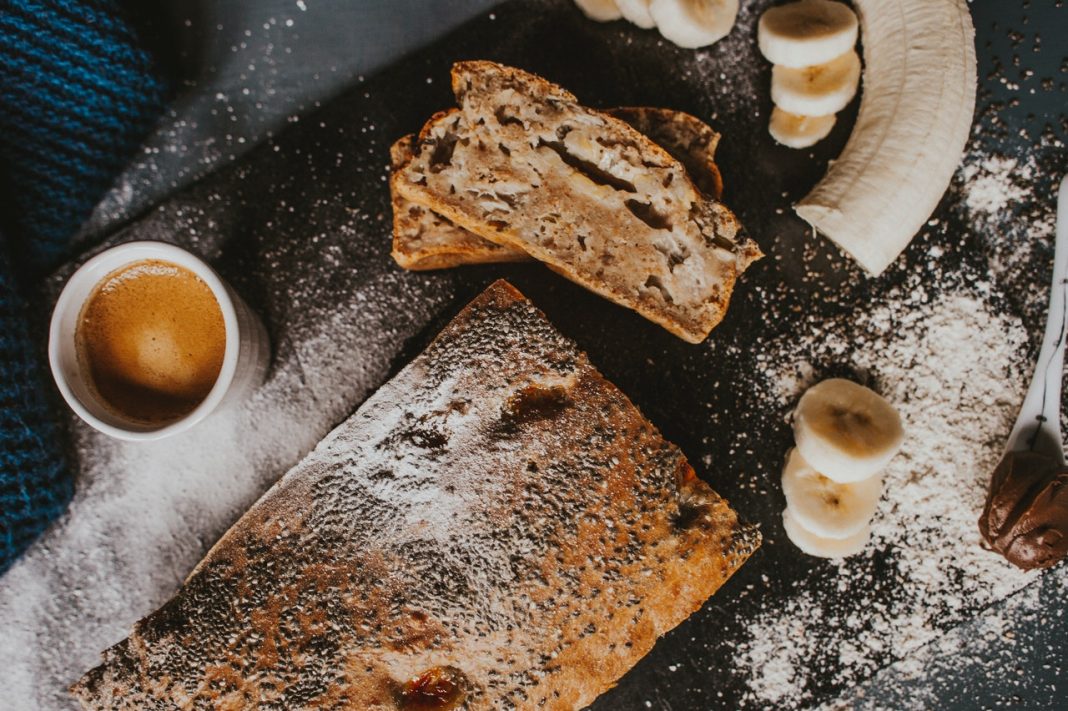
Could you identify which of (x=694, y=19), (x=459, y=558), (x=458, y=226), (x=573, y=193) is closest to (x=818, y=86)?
(x=694, y=19)

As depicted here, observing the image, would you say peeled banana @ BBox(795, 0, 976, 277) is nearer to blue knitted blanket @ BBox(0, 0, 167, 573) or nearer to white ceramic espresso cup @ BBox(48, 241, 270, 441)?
white ceramic espresso cup @ BBox(48, 241, 270, 441)

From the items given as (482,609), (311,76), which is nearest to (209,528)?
(482,609)

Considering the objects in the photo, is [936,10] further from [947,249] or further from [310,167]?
[310,167]

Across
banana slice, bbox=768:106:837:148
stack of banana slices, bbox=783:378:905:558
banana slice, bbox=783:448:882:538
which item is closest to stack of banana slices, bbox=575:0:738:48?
banana slice, bbox=768:106:837:148

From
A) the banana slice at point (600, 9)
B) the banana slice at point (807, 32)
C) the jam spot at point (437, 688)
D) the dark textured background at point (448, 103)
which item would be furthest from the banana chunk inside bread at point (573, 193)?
the jam spot at point (437, 688)

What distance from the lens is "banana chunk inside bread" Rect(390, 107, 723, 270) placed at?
6.09 ft

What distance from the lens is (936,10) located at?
183 centimetres

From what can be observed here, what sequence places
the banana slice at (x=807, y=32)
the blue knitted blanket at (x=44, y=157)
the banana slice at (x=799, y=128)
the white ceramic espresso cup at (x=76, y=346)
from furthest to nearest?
the banana slice at (x=799, y=128) < the banana slice at (x=807, y=32) < the blue knitted blanket at (x=44, y=157) < the white ceramic espresso cup at (x=76, y=346)

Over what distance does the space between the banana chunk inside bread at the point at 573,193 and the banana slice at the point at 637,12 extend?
32 centimetres

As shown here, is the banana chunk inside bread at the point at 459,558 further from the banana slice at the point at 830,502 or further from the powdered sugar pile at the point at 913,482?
the powdered sugar pile at the point at 913,482

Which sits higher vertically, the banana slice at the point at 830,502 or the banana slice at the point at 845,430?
the banana slice at the point at 845,430

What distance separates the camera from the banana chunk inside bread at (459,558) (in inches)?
65.2

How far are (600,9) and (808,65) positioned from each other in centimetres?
54

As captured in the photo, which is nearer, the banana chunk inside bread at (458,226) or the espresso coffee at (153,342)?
the espresso coffee at (153,342)
